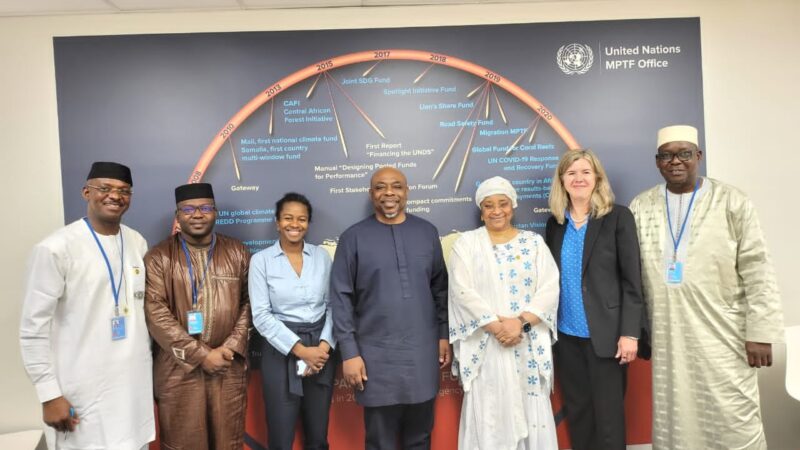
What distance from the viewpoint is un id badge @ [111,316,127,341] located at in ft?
7.05

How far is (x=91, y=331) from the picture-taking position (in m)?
2.11

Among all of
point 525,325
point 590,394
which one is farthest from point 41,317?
point 590,394

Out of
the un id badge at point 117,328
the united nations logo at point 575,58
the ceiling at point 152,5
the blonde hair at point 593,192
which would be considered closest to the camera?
the un id badge at point 117,328

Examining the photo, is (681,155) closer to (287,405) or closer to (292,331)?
(292,331)

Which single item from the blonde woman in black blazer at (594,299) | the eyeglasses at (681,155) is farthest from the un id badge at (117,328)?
the eyeglasses at (681,155)

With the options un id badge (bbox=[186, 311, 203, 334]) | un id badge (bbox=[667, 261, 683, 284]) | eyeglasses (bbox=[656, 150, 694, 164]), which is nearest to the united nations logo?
eyeglasses (bbox=[656, 150, 694, 164])

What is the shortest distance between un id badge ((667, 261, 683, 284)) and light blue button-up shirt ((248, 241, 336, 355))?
1795mm

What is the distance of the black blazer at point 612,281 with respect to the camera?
2375 mm

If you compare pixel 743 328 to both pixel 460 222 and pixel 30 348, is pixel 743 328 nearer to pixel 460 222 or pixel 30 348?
pixel 460 222

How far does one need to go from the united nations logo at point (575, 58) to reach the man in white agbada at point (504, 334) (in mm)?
1101

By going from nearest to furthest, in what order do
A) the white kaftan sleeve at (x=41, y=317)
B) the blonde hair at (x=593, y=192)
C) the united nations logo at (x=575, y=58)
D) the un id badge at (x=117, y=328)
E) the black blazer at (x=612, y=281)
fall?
the white kaftan sleeve at (x=41, y=317), the un id badge at (x=117, y=328), the black blazer at (x=612, y=281), the blonde hair at (x=593, y=192), the united nations logo at (x=575, y=58)

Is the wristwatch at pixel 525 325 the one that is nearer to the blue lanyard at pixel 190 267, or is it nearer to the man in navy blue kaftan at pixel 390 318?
the man in navy blue kaftan at pixel 390 318

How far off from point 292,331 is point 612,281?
5.53 ft

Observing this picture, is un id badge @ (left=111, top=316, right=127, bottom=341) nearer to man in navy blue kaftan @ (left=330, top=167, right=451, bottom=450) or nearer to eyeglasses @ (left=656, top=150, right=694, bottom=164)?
man in navy blue kaftan @ (left=330, top=167, right=451, bottom=450)
